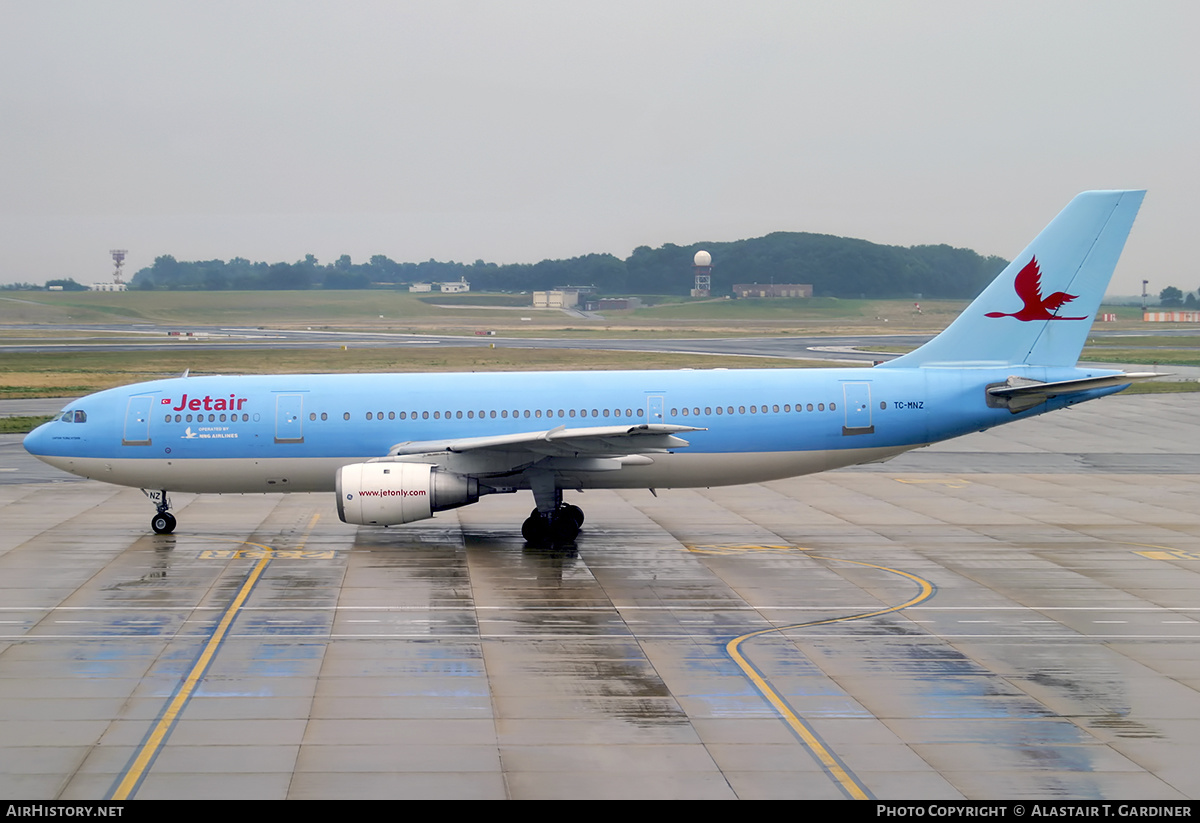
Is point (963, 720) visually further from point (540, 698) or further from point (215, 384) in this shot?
point (215, 384)

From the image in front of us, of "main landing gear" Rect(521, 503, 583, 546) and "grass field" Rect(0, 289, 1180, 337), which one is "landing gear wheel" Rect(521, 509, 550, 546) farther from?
"grass field" Rect(0, 289, 1180, 337)

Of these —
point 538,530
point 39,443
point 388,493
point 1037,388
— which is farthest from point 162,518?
point 1037,388

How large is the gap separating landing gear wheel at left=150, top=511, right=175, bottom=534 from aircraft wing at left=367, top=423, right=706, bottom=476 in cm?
586

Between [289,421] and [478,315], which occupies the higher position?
[478,315]

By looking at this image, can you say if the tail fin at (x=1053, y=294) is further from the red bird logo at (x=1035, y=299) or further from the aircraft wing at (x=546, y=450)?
the aircraft wing at (x=546, y=450)

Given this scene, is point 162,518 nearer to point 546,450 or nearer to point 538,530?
point 538,530

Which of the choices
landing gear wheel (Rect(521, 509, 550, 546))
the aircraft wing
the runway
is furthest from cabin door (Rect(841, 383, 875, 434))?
landing gear wheel (Rect(521, 509, 550, 546))

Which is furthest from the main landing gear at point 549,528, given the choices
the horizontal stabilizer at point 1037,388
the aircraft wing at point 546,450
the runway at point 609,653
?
the horizontal stabilizer at point 1037,388

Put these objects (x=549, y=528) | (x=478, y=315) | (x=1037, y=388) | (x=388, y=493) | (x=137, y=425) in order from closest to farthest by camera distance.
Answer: (x=388, y=493), (x=1037, y=388), (x=549, y=528), (x=137, y=425), (x=478, y=315)

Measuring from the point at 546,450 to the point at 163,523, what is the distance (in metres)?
10.6

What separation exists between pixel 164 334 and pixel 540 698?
11721 centimetres

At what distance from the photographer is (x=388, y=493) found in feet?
81.1

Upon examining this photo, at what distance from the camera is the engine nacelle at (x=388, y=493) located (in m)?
24.7
